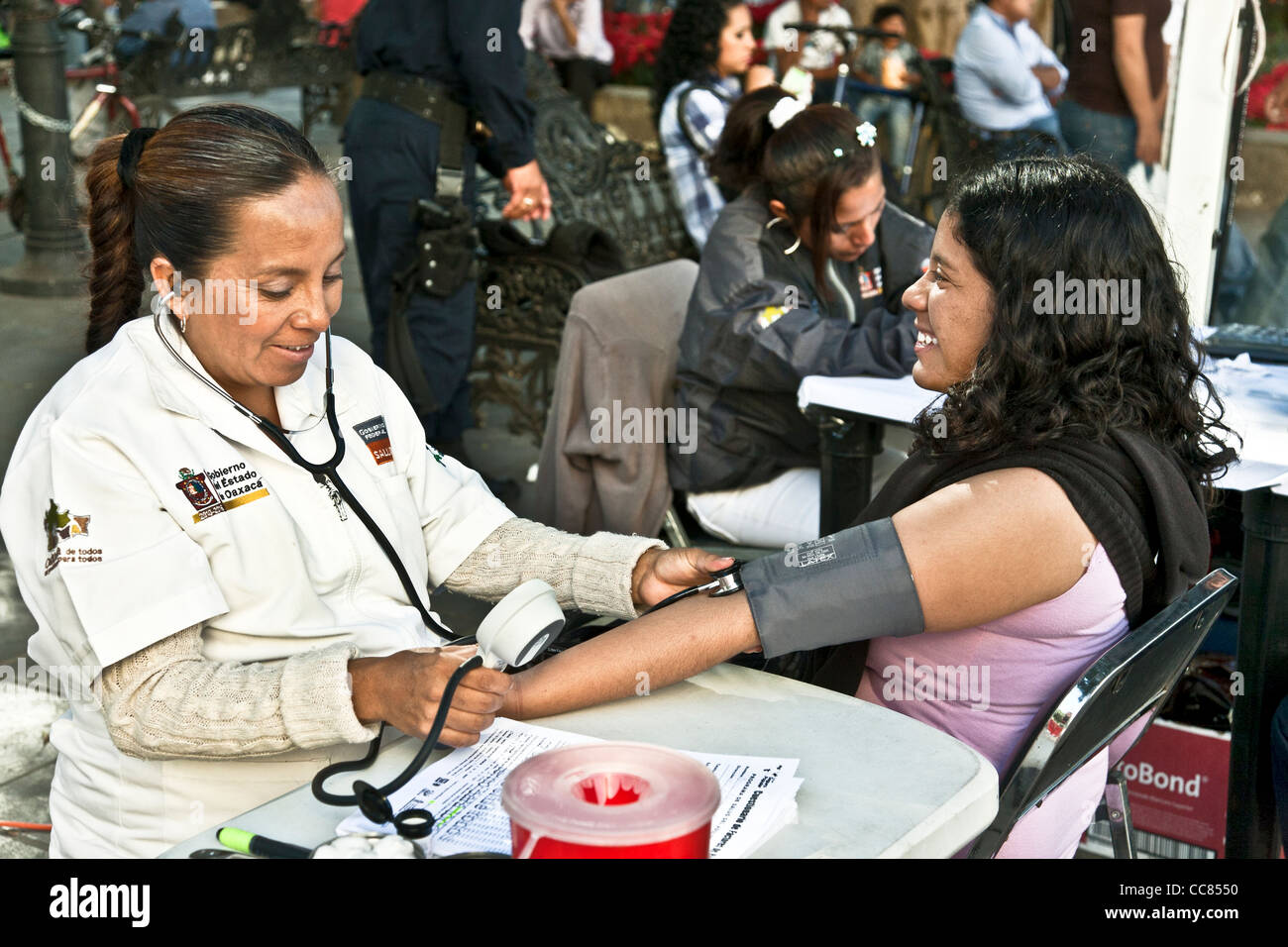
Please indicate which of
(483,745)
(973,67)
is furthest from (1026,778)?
(973,67)

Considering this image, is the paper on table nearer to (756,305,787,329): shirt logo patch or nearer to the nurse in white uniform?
the nurse in white uniform

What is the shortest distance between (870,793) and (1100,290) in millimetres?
805

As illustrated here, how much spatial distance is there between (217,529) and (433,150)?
9.52 feet

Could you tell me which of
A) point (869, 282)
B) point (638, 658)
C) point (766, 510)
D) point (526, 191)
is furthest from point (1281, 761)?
point (526, 191)

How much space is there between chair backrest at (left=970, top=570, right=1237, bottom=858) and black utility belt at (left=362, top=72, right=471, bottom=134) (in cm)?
312

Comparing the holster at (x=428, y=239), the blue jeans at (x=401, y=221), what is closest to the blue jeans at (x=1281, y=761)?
the holster at (x=428, y=239)

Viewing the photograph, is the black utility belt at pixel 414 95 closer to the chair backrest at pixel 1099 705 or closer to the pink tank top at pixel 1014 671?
the pink tank top at pixel 1014 671

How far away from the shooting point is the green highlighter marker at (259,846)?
1324 millimetres

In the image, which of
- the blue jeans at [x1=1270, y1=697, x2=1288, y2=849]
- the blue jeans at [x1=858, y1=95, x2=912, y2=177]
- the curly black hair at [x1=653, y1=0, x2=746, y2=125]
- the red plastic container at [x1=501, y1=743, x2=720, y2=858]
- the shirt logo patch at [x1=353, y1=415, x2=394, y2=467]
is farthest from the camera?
the blue jeans at [x1=858, y1=95, x2=912, y2=177]

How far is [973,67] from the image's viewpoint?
6.75 meters

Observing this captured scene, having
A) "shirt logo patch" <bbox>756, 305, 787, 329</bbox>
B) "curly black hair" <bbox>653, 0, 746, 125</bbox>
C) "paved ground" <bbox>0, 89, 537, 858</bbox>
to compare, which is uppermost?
"curly black hair" <bbox>653, 0, 746, 125</bbox>

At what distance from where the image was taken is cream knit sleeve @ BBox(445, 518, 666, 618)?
202 centimetres

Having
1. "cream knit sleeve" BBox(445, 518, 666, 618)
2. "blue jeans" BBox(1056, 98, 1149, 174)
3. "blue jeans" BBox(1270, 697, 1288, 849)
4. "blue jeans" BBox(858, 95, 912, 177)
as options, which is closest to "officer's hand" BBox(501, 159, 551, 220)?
"blue jeans" BBox(1056, 98, 1149, 174)

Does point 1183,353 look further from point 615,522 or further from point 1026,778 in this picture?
point 615,522
